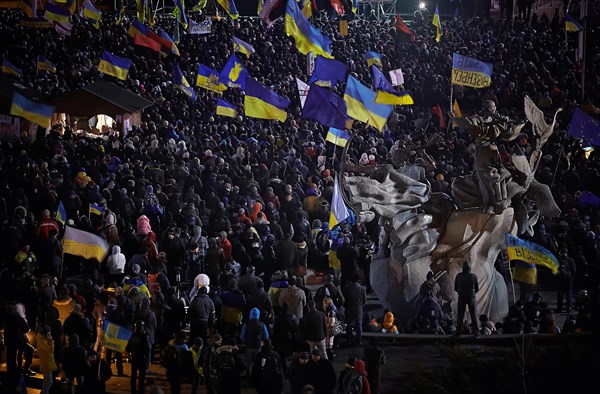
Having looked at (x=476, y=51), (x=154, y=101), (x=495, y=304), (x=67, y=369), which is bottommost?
(x=67, y=369)

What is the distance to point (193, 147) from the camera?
33000 mm

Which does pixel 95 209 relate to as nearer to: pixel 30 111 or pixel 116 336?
pixel 30 111

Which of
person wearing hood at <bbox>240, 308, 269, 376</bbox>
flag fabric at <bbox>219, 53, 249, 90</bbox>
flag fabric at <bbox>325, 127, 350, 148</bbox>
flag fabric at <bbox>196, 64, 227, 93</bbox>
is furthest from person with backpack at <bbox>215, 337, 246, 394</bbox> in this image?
flag fabric at <bbox>196, 64, 227, 93</bbox>

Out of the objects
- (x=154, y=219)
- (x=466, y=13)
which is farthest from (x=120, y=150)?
(x=466, y=13)

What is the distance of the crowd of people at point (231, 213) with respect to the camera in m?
17.7

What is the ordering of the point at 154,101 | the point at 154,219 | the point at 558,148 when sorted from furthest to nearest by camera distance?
the point at 154,101
the point at 558,148
the point at 154,219

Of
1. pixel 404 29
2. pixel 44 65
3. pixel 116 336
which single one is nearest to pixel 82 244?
pixel 116 336

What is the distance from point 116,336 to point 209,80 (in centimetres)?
1653

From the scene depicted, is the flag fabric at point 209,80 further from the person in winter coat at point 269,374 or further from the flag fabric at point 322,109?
the person in winter coat at point 269,374

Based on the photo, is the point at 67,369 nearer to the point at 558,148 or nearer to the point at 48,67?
the point at 558,148

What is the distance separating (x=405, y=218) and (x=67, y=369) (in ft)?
23.5

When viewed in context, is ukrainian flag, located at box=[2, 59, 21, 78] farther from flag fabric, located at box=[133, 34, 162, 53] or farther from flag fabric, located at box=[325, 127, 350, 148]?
flag fabric, located at box=[325, 127, 350, 148]

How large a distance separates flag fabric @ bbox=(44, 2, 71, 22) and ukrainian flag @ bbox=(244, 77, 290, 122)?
15.1 metres

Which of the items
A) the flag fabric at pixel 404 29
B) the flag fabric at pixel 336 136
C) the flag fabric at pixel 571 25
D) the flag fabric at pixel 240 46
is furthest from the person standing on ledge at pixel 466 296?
the flag fabric at pixel 404 29
